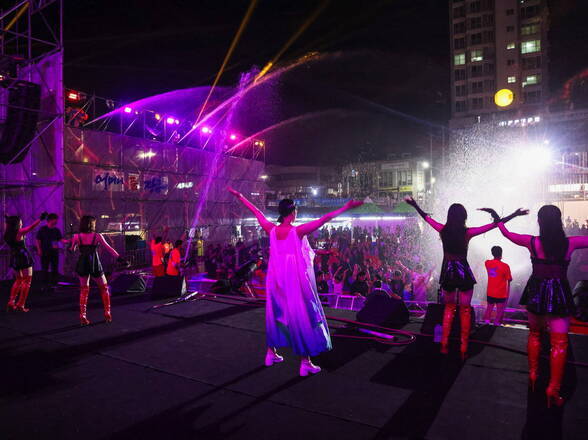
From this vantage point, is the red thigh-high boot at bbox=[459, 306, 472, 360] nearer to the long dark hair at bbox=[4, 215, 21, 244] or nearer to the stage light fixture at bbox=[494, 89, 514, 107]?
the stage light fixture at bbox=[494, 89, 514, 107]

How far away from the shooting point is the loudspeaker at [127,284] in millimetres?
9539

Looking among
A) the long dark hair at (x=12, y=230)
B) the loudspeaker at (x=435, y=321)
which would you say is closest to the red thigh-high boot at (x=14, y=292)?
the long dark hair at (x=12, y=230)

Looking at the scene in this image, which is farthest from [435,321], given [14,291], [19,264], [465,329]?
[14,291]

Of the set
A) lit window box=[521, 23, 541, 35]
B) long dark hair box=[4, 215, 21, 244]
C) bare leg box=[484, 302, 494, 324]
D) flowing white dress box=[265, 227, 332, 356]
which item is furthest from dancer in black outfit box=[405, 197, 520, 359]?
lit window box=[521, 23, 541, 35]

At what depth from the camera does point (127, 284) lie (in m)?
9.63

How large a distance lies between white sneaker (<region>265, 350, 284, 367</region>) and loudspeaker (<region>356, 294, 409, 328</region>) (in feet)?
6.92

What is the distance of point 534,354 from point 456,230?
164cm

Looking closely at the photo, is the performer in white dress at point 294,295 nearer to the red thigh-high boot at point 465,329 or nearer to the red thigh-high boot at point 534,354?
the red thigh-high boot at point 465,329

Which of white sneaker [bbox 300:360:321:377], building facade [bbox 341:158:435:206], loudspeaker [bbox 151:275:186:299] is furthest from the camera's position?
building facade [bbox 341:158:435:206]

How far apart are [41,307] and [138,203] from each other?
40.7 feet

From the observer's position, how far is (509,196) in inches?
1539

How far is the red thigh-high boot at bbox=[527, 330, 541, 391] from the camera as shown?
3939 millimetres

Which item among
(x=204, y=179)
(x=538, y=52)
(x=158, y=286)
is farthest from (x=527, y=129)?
(x=158, y=286)

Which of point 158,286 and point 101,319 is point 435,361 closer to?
point 101,319
